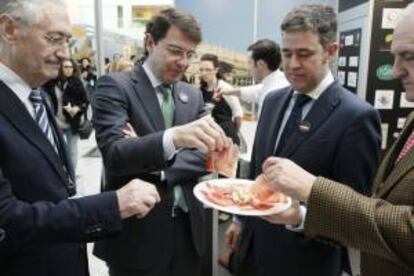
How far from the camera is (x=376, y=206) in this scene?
42.4 inches

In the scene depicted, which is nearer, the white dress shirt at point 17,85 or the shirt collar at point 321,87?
the white dress shirt at point 17,85

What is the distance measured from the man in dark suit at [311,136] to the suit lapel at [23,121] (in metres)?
0.85

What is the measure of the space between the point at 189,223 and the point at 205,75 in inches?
124

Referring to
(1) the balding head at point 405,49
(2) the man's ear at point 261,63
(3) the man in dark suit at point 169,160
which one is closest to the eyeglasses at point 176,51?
(3) the man in dark suit at point 169,160

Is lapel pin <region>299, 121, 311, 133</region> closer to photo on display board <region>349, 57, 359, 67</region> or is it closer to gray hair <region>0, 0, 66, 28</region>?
gray hair <region>0, 0, 66, 28</region>

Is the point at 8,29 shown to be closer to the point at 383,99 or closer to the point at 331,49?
the point at 331,49

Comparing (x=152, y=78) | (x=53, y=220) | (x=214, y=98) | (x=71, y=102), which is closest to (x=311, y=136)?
(x=152, y=78)

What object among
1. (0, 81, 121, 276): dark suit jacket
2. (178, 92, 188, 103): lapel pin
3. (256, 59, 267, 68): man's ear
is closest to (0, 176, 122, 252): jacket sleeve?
(0, 81, 121, 276): dark suit jacket

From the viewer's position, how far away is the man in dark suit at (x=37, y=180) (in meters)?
1.15

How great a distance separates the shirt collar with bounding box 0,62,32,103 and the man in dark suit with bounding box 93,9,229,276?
41 cm

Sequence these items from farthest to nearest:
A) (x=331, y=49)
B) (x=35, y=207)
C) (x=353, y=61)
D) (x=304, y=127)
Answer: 1. (x=353, y=61)
2. (x=331, y=49)
3. (x=304, y=127)
4. (x=35, y=207)

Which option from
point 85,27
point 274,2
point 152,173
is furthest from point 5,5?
point 274,2

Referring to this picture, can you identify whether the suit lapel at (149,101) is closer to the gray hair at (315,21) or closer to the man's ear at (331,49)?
the gray hair at (315,21)

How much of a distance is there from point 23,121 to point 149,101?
63cm
